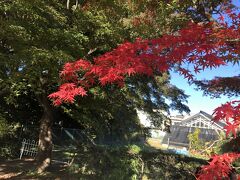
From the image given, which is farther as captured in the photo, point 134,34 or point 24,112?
point 24,112

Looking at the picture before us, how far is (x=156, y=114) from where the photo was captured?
658 inches

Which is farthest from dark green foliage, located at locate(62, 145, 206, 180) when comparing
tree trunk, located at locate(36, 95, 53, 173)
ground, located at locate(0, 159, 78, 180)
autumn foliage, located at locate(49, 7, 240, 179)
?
autumn foliage, located at locate(49, 7, 240, 179)

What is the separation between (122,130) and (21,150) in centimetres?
708

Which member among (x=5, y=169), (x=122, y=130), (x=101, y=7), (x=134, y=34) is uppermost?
(x=101, y=7)

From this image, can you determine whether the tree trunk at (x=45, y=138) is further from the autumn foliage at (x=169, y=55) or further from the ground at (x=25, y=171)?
the autumn foliage at (x=169, y=55)

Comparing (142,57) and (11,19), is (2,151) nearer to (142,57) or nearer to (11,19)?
(11,19)

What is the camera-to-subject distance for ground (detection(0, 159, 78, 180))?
34.9 ft

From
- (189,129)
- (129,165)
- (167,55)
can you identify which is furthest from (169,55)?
(189,129)

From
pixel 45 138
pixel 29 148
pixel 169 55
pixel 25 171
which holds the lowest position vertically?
pixel 25 171

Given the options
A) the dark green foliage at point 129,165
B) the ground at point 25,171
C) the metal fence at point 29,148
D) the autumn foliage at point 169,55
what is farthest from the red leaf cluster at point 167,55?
the metal fence at point 29,148

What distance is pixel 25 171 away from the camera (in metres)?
11.5

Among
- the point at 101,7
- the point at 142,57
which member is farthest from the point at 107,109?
the point at 142,57

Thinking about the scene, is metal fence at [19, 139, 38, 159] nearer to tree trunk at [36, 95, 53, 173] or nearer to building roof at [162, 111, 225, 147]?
tree trunk at [36, 95, 53, 173]

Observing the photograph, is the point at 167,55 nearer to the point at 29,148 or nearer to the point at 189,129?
the point at 29,148
